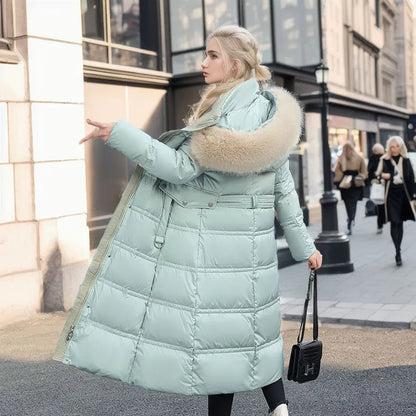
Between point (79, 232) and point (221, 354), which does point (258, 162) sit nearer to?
point (221, 354)

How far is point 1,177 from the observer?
23.6ft

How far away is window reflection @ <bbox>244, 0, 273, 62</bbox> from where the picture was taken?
12492mm

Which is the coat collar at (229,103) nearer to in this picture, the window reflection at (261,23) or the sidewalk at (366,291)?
the sidewalk at (366,291)

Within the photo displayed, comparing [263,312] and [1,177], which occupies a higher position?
[1,177]

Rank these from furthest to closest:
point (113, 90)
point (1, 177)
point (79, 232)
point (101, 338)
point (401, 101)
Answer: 1. point (401, 101)
2. point (113, 90)
3. point (79, 232)
4. point (1, 177)
5. point (101, 338)

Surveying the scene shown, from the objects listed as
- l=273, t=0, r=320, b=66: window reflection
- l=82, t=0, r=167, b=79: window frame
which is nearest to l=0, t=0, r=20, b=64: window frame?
l=82, t=0, r=167, b=79: window frame

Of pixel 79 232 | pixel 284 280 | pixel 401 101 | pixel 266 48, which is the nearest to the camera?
pixel 79 232

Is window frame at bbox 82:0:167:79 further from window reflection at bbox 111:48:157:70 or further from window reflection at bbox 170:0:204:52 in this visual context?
window reflection at bbox 170:0:204:52

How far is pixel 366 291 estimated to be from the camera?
821 centimetres

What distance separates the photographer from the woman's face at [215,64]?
3098mm

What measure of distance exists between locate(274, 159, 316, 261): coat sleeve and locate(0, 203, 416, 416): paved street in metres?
1.27

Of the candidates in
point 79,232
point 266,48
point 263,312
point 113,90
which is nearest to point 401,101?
point 266,48

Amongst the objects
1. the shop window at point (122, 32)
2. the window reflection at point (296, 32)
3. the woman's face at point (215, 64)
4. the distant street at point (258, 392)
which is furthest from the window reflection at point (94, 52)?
the woman's face at point (215, 64)

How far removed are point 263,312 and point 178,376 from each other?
19.0 inches
